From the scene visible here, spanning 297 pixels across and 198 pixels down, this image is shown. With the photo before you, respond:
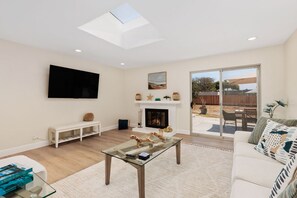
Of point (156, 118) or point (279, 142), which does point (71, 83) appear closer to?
point (156, 118)

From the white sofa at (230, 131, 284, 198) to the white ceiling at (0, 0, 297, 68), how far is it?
6.22 ft

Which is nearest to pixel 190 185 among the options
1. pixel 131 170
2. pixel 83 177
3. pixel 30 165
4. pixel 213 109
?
pixel 131 170

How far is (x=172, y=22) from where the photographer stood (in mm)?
2217

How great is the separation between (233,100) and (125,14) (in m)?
3.43

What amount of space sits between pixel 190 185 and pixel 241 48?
330cm

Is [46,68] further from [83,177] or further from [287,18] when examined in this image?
[287,18]

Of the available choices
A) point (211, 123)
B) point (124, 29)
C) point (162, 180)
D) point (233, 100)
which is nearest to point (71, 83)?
point (124, 29)

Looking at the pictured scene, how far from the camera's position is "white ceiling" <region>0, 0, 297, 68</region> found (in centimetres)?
179

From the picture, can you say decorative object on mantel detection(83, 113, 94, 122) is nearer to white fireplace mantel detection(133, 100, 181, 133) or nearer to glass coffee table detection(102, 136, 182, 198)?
white fireplace mantel detection(133, 100, 181, 133)

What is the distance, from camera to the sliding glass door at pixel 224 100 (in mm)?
3683

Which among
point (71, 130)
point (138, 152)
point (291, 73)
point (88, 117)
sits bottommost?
→ point (71, 130)

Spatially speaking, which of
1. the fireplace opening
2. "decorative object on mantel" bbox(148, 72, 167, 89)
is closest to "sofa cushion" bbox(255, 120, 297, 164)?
the fireplace opening

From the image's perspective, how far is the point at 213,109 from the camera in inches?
164

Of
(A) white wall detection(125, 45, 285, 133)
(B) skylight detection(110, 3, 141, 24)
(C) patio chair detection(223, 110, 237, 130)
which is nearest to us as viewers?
(B) skylight detection(110, 3, 141, 24)
